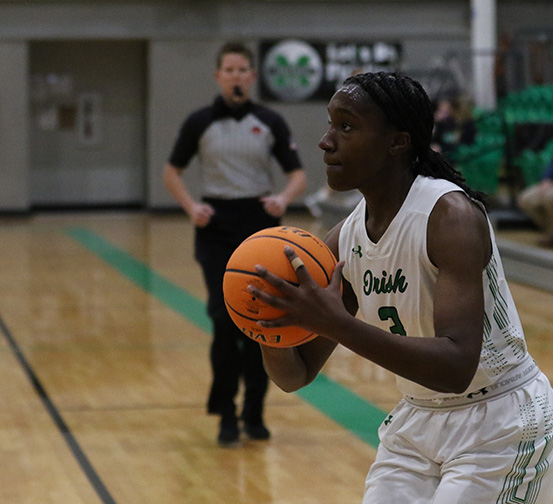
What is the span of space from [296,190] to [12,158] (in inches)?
486

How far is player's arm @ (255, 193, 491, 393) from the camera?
2074 mm

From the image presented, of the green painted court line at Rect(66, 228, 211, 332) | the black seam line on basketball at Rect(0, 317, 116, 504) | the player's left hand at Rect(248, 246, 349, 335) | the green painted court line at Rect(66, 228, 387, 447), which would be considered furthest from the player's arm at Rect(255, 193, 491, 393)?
the green painted court line at Rect(66, 228, 211, 332)

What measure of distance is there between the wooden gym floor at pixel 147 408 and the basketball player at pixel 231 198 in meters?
0.26

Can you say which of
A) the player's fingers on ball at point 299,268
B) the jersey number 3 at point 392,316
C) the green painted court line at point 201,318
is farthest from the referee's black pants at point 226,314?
the player's fingers on ball at point 299,268

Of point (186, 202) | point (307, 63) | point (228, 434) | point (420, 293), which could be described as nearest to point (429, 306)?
point (420, 293)

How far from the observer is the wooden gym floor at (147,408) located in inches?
182

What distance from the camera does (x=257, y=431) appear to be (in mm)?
5379

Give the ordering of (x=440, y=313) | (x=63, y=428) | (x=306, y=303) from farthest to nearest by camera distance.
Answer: (x=63, y=428)
(x=440, y=313)
(x=306, y=303)

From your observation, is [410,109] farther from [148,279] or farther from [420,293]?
[148,279]

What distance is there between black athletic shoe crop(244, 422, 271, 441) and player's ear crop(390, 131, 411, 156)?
320 centimetres

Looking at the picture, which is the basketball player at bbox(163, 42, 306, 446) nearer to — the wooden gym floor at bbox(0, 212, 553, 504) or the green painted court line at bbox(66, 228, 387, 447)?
the wooden gym floor at bbox(0, 212, 553, 504)

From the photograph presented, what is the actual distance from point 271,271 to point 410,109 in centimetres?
51

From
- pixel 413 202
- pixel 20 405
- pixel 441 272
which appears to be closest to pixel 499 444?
pixel 441 272

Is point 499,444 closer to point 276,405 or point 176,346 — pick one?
point 276,405
